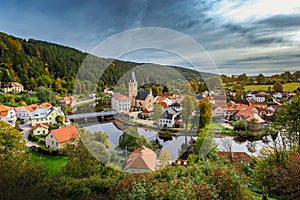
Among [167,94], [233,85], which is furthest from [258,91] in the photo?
[167,94]

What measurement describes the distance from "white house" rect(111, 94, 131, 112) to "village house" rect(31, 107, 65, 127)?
7.49 meters

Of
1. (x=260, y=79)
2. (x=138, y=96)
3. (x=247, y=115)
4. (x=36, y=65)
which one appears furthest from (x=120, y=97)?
(x=36, y=65)

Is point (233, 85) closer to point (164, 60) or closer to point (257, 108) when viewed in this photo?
point (257, 108)

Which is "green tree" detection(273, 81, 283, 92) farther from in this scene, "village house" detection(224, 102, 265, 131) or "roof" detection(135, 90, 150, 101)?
"roof" detection(135, 90, 150, 101)

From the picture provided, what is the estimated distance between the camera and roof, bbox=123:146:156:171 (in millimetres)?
2979

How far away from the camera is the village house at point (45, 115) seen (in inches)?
376

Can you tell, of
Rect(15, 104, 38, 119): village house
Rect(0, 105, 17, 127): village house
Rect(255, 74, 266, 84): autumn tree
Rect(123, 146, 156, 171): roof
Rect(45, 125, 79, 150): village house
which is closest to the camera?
Rect(123, 146, 156, 171): roof

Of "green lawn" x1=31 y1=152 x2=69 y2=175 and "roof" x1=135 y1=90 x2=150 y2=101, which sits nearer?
"roof" x1=135 y1=90 x2=150 y2=101

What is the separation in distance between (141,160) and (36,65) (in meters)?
16.1

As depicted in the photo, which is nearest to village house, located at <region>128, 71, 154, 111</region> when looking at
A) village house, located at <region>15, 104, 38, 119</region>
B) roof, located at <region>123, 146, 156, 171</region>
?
roof, located at <region>123, 146, 156, 171</region>

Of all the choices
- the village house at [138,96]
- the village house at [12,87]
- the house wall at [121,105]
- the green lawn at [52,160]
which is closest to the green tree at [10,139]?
the green lawn at [52,160]

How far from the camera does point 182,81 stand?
10.4ft

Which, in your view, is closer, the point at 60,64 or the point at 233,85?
the point at 233,85

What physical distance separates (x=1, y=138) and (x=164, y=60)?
4.78m
